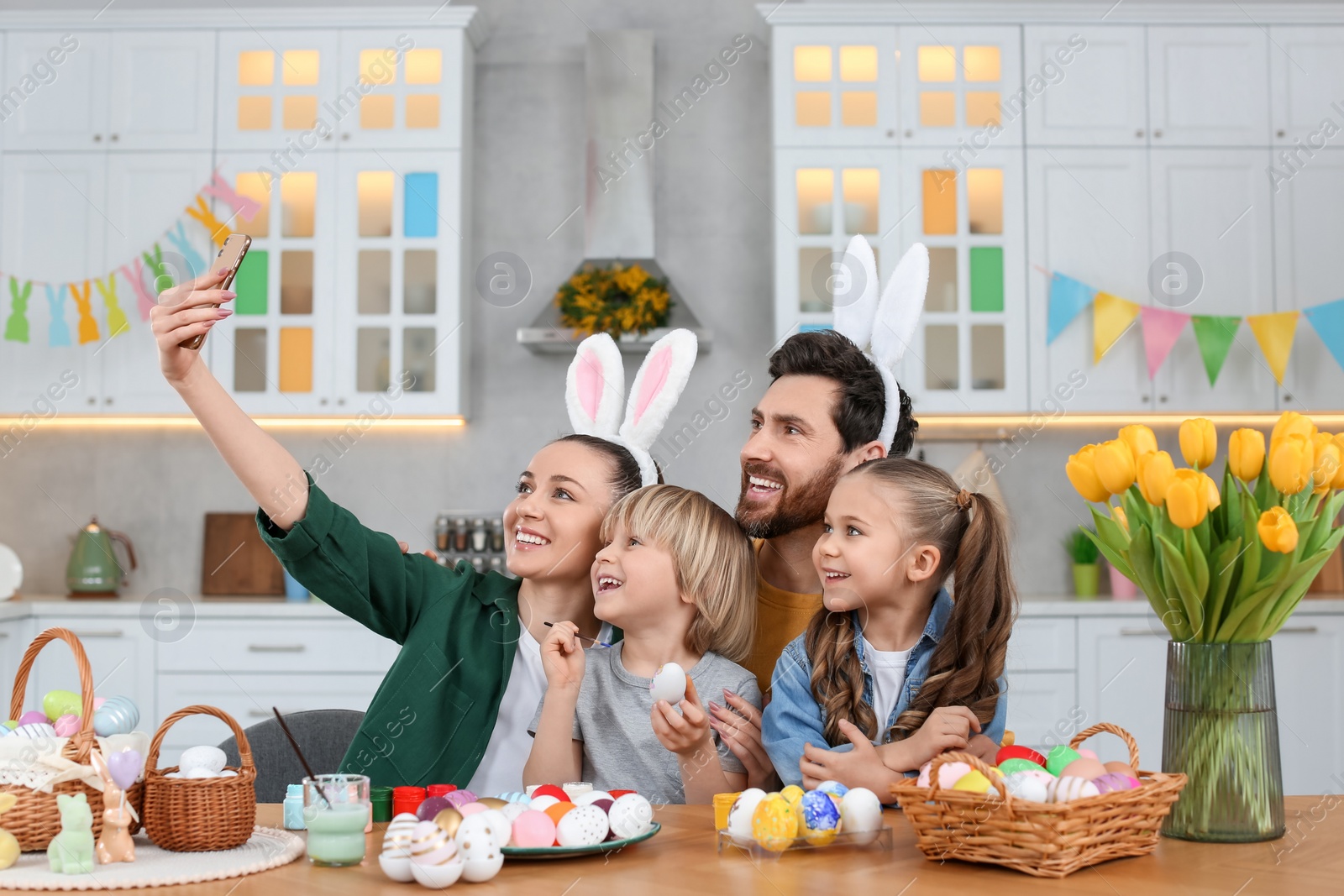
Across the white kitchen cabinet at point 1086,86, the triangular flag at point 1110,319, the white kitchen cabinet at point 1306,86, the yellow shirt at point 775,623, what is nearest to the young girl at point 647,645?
the yellow shirt at point 775,623

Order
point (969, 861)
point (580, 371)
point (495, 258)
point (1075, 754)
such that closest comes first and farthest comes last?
point (969, 861) → point (1075, 754) → point (580, 371) → point (495, 258)

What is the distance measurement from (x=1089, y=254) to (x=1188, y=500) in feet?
9.55

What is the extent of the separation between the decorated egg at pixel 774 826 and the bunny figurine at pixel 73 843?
0.61 m

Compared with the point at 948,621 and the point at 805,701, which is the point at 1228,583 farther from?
the point at 805,701

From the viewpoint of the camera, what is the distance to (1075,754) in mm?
1206

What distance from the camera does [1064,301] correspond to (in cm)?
383

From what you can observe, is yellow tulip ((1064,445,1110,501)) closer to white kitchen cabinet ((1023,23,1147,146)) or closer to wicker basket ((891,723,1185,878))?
wicker basket ((891,723,1185,878))

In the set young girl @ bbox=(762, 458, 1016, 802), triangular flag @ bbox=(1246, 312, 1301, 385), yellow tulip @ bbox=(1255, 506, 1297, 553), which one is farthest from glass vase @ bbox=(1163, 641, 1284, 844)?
triangular flag @ bbox=(1246, 312, 1301, 385)

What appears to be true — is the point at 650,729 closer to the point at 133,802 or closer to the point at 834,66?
the point at 133,802

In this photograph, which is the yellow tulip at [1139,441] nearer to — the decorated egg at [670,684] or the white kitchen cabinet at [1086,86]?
the decorated egg at [670,684]

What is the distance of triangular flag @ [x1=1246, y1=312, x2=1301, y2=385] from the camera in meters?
3.81

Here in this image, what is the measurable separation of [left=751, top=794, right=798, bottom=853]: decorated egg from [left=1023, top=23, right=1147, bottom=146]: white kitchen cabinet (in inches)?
129

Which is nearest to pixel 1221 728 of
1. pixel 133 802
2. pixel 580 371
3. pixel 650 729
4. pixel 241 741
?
pixel 650 729

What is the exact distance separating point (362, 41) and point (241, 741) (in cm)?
332
